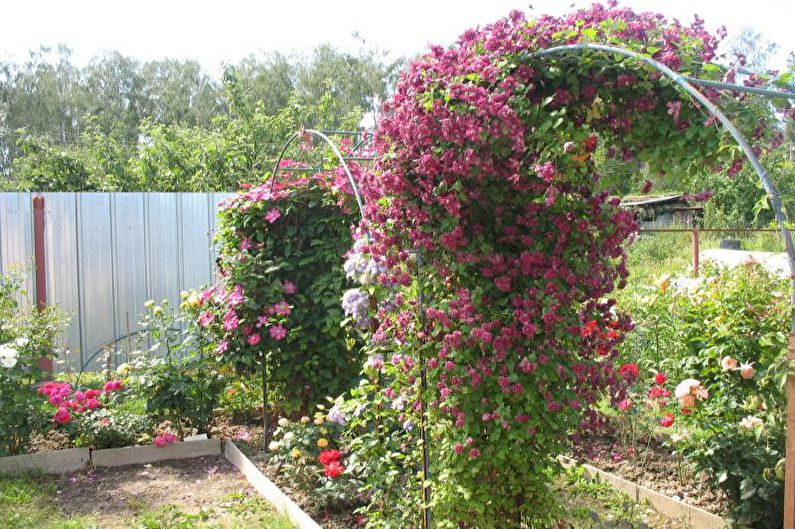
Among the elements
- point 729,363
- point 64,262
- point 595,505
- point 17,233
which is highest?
point 17,233

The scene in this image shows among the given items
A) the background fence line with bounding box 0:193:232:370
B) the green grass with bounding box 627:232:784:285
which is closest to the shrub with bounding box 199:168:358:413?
the background fence line with bounding box 0:193:232:370

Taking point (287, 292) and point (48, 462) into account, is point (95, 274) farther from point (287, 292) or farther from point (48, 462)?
point (287, 292)

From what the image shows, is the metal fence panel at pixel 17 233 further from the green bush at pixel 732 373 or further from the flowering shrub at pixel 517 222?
the green bush at pixel 732 373

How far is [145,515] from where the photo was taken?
363 cm

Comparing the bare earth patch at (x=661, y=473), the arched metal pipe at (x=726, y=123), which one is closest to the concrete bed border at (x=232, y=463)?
the bare earth patch at (x=661, y=473)

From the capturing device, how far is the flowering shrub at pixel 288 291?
452 centimetres

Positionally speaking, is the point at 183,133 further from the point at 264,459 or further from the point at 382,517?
the point at 382,517

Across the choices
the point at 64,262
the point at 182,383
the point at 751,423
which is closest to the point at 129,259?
the point at 64,262

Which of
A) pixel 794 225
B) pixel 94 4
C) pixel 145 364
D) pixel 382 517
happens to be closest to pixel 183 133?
pixel 145 364

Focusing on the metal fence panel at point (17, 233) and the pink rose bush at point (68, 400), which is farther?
the metal fence panel at point (17, 233)

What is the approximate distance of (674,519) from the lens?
333 cm

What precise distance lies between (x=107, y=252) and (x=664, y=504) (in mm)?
5665

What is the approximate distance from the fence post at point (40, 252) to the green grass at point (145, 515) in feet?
10.1

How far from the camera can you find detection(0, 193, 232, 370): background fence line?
22.1 ft
